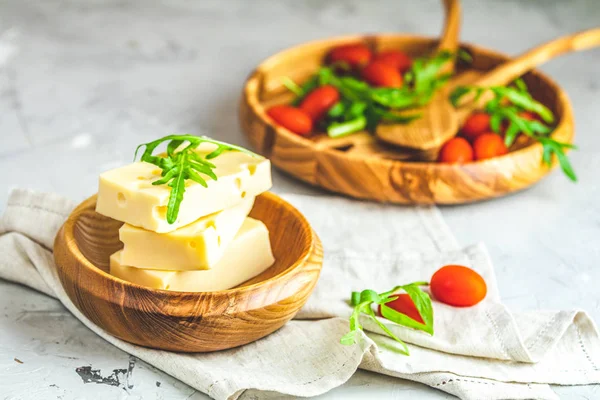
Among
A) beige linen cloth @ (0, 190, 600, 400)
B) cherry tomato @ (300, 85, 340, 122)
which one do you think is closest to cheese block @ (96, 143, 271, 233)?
beige linen cloth @ (0, 190, 600, 400)

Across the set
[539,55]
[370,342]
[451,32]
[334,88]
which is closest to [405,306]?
[370,342]

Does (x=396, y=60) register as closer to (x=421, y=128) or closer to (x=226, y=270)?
(x=421, y=128)

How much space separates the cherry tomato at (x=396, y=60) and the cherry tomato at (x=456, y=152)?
0.50 metres

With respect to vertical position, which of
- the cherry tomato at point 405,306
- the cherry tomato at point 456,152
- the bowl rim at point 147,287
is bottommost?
the cherry tomato at point 456,152

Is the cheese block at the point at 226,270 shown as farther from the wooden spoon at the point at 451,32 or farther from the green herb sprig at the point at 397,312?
the wooden spoon at the point at 451,32

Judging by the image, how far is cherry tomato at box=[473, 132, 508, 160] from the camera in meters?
Result: 2.07

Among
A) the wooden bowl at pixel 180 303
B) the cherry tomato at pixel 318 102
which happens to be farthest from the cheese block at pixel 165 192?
the cherry tomato at pixel 318 102

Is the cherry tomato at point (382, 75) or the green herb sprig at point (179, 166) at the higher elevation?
the green herb sprig at point (179, 166)

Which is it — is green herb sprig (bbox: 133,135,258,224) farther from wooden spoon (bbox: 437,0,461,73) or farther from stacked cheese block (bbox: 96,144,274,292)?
wooden spoon (bbox: 437,0,461,73)

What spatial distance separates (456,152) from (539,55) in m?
0.53

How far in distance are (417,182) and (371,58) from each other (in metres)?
0.79

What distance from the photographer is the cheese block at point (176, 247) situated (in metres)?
1.35

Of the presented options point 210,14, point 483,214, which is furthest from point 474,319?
point 210,14

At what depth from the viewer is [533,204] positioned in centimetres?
209
